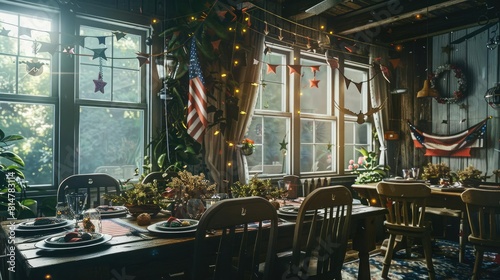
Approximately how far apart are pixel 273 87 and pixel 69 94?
8.39ft

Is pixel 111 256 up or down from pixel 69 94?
down

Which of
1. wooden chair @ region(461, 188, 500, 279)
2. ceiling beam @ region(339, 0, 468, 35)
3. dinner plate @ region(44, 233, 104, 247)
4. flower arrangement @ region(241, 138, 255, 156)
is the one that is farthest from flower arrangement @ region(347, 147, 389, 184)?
dinner plate @ region(44, 233, 104, 247)

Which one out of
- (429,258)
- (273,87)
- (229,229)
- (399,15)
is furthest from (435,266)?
(229,229)

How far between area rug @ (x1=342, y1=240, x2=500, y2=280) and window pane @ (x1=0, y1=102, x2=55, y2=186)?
114 inches

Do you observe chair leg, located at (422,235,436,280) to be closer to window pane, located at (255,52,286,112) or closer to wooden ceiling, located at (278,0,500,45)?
window pane, located at (255,52,286,112)

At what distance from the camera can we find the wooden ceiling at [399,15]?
476cm

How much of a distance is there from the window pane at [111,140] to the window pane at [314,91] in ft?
7.93

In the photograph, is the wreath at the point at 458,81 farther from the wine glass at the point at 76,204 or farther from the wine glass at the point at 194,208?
the wine glass at the point at 76,204

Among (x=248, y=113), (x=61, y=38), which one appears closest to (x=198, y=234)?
(x=61, y=38)

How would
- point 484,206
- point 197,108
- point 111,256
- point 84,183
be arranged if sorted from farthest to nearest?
1. point 197,108
2. point 484,206
3. point 84,183
4. point 111,256

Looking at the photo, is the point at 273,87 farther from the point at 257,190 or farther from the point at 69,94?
the point at 257,190

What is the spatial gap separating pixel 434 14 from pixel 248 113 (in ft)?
10.3

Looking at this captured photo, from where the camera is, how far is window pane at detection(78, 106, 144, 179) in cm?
373

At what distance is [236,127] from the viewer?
4.47 m
